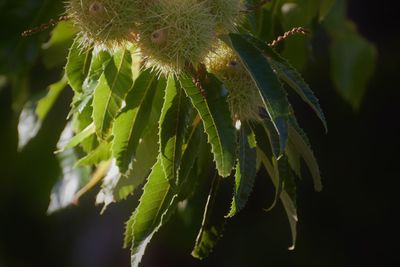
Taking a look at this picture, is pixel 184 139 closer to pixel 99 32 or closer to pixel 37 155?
pixel 99 32

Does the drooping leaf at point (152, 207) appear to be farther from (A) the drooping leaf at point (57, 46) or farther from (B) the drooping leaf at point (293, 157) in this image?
Result: (A) the drooping leaf at point (57, 46)

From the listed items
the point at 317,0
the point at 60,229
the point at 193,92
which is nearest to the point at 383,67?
the point at 60,229

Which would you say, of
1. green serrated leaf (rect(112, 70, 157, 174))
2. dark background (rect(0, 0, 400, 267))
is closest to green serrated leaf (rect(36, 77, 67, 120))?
green serrated leaf (rect(112, 70, 157, 174))

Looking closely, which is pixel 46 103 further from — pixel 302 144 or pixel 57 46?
pixel 302 144

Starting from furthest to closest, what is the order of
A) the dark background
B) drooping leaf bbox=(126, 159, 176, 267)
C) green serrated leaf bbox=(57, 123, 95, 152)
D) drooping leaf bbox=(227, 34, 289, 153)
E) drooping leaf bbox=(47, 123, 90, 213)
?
the dark background < drooping leaf bbox=(47, 123, 90, 213) < green serrated leaf bbox=(57, 123, 95, 152) < drooping leaf bbox=(126, 159, 176, 267) < drooping leaf bbox=(227, 34, 289, 153)

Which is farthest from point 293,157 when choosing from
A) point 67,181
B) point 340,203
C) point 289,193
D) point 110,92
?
point 340,203

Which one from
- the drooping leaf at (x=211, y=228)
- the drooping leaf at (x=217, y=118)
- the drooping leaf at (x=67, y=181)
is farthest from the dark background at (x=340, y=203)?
the drooping leaf at (x=217, y=118)

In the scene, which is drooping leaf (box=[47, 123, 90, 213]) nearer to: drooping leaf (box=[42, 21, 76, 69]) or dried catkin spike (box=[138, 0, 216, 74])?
drooping leaf (box=[42, 21, 76, 69])
